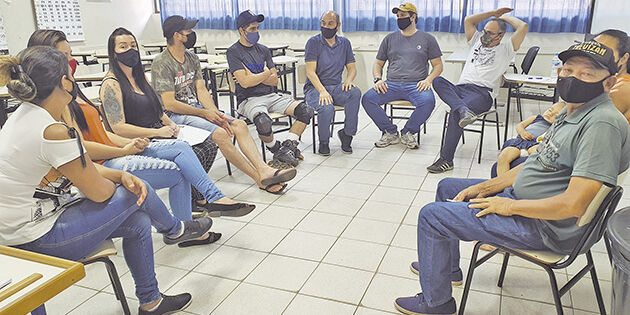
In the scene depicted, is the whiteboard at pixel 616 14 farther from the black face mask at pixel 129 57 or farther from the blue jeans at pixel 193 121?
the black face mask at pixel 129 57

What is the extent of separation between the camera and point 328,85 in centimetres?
437

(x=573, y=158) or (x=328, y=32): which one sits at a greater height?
(x=328, y=32)

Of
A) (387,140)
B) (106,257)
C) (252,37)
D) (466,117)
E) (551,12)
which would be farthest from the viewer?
(551,12)

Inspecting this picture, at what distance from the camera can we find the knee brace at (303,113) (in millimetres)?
3920

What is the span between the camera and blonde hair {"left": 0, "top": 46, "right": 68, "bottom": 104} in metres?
1.53

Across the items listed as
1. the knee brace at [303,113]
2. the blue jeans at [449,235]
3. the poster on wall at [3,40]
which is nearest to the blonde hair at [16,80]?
the blue jeans at [449,235]

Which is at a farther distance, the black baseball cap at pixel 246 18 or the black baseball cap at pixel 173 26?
the black baseball cap at pixel 246 18

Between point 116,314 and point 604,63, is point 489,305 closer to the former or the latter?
point 604,63

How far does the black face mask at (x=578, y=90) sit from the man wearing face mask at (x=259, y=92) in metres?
2.43

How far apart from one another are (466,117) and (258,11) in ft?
15.3

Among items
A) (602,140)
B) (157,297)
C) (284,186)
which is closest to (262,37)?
(284,186)

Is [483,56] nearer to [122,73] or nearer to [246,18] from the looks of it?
[246,18]

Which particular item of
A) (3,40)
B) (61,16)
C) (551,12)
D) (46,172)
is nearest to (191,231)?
(46,172)

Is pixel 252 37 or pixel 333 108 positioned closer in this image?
pixel 252 37
